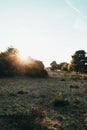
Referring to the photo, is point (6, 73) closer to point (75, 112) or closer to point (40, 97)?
point (40, 97)

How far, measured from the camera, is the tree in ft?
245

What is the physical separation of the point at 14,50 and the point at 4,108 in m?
41.7

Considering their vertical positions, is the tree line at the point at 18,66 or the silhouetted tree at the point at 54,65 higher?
the silhouetted tree at the point at 54,65

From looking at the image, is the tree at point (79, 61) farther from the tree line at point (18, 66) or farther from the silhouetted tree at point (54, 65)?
the silhouetted tree at point (54, 65)

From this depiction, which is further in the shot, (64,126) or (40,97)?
(40,97)

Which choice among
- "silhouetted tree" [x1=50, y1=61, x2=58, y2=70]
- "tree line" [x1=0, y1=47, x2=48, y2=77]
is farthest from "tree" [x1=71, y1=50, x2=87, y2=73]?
"silhouetted tree" [x1=50, y1=61, x2=58, y2=70]

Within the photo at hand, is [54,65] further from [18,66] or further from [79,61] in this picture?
[18,66]

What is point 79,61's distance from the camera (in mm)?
76062

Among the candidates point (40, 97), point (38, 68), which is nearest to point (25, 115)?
point (40, 97)

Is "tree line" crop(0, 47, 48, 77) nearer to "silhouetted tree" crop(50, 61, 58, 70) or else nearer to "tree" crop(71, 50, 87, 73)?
"tree" crop(71, 50, 87, 73)

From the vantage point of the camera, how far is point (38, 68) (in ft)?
165

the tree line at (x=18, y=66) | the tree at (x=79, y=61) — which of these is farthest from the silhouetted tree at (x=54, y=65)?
the tree line at (x=18, y=66)

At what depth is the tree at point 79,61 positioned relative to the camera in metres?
74.8

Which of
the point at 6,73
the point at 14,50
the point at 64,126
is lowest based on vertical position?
the point at 64,126
